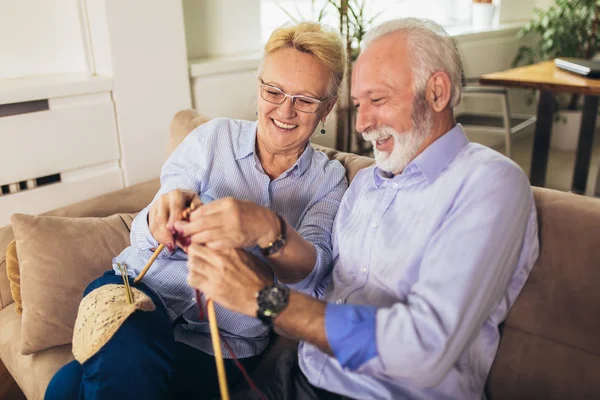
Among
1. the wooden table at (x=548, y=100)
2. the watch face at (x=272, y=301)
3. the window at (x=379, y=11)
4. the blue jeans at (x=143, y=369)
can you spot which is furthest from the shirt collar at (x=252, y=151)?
the wooden table at (x=548, y=100)

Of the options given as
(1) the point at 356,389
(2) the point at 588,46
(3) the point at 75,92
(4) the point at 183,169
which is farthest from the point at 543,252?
(2) the point at 588,46

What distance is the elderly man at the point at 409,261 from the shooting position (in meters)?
1.02

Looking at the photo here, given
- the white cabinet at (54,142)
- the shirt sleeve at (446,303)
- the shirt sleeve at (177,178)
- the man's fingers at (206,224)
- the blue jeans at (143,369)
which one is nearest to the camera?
the shirt sleeve at (446,303)

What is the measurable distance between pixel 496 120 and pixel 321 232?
105 inches

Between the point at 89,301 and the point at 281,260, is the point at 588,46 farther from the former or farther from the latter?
the point at 89,301

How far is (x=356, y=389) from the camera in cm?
119

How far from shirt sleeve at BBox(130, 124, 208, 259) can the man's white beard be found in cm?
54

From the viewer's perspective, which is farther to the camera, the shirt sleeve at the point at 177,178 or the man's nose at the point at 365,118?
the shirt sleeve at the point at 177,178

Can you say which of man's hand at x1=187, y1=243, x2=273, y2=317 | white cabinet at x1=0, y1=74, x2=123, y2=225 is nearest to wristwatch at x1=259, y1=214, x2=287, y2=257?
man's hand at x1=187, y1=243, x2=273, y2=317

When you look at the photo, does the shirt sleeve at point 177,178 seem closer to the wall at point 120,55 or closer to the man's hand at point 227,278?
the man's hand at point 227,278

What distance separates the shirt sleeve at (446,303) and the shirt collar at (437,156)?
131 mm

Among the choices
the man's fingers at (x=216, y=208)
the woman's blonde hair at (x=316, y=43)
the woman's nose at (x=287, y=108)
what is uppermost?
the woman's blonde hair at (x=316, y=43)

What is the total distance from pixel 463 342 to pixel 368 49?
0.66 metres

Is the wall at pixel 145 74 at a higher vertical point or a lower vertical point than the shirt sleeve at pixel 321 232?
higher
